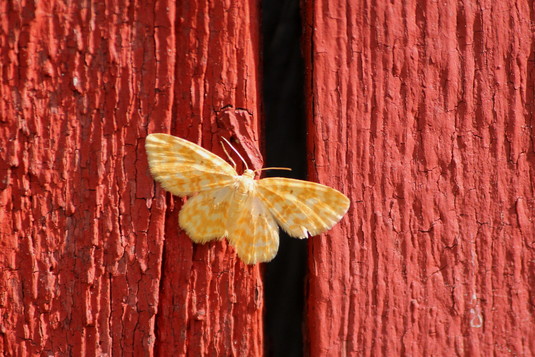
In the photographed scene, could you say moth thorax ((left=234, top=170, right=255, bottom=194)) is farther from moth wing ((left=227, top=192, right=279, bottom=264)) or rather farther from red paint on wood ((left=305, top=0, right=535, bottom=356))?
red paint on wood ((left=305, top=0, right=535, bottom=356))

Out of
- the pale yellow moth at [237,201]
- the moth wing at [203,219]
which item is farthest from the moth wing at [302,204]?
the moth wing at [203,219]

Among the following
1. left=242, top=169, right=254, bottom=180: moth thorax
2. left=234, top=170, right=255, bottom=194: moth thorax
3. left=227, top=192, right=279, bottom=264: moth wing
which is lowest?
left=227, top=192, right=279, bottom=264: moth wing

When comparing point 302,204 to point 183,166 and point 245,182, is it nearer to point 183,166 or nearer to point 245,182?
point 245,182

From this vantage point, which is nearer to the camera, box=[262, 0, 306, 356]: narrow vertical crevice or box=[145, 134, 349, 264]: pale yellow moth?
box=[145, 134, 349, 264]: pale yellow moth

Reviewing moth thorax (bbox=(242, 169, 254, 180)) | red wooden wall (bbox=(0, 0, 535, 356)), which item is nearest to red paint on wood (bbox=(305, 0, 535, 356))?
red wooden wall (bbox=(0, 0, 535, 356))

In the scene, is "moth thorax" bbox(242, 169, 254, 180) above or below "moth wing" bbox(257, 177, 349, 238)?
above

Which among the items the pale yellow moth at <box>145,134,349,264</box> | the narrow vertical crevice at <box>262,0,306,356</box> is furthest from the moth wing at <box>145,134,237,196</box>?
the narrow vertical crevice at <box>262,0,306,356</box>
